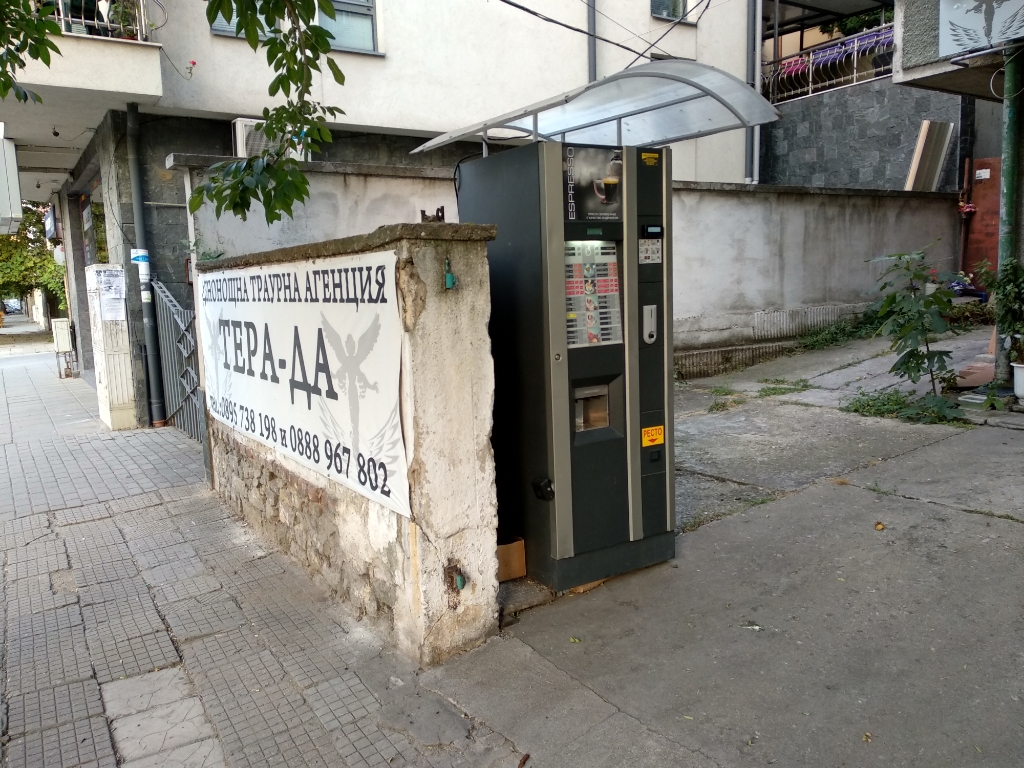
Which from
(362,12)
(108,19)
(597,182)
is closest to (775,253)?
(362,12)

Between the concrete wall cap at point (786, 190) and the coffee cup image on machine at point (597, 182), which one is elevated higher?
the concrete wall cap at point (786, 190)

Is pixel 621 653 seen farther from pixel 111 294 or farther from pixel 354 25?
pixel 354 25

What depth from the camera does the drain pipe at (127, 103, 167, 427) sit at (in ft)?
30.2

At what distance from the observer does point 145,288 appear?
9.24 m

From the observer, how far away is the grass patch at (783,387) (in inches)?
327

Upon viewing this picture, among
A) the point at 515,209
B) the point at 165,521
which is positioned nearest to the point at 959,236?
the point at 515,209

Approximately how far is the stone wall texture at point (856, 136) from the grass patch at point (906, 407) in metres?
7.02

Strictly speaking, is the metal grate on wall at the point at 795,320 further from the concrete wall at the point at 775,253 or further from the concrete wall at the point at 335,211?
the concrete wall at the point at 335,211

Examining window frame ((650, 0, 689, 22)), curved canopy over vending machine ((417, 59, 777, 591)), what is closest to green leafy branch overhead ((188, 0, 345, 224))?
curved canopy over vending machine ((417, 59, 777, 591))

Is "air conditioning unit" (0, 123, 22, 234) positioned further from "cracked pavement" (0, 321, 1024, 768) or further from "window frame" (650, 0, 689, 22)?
"window frame" (650, 0, 689, 22)

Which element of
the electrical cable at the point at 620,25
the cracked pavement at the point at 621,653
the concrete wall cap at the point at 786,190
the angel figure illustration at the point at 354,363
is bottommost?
the cracked pavement at the point at 621,653

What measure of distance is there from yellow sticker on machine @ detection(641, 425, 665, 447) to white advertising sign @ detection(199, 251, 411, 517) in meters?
1.29

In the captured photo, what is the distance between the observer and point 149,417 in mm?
9586

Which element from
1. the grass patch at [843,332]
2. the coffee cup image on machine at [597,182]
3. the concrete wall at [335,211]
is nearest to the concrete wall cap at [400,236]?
the coffee cup image on machine at [597,182]
